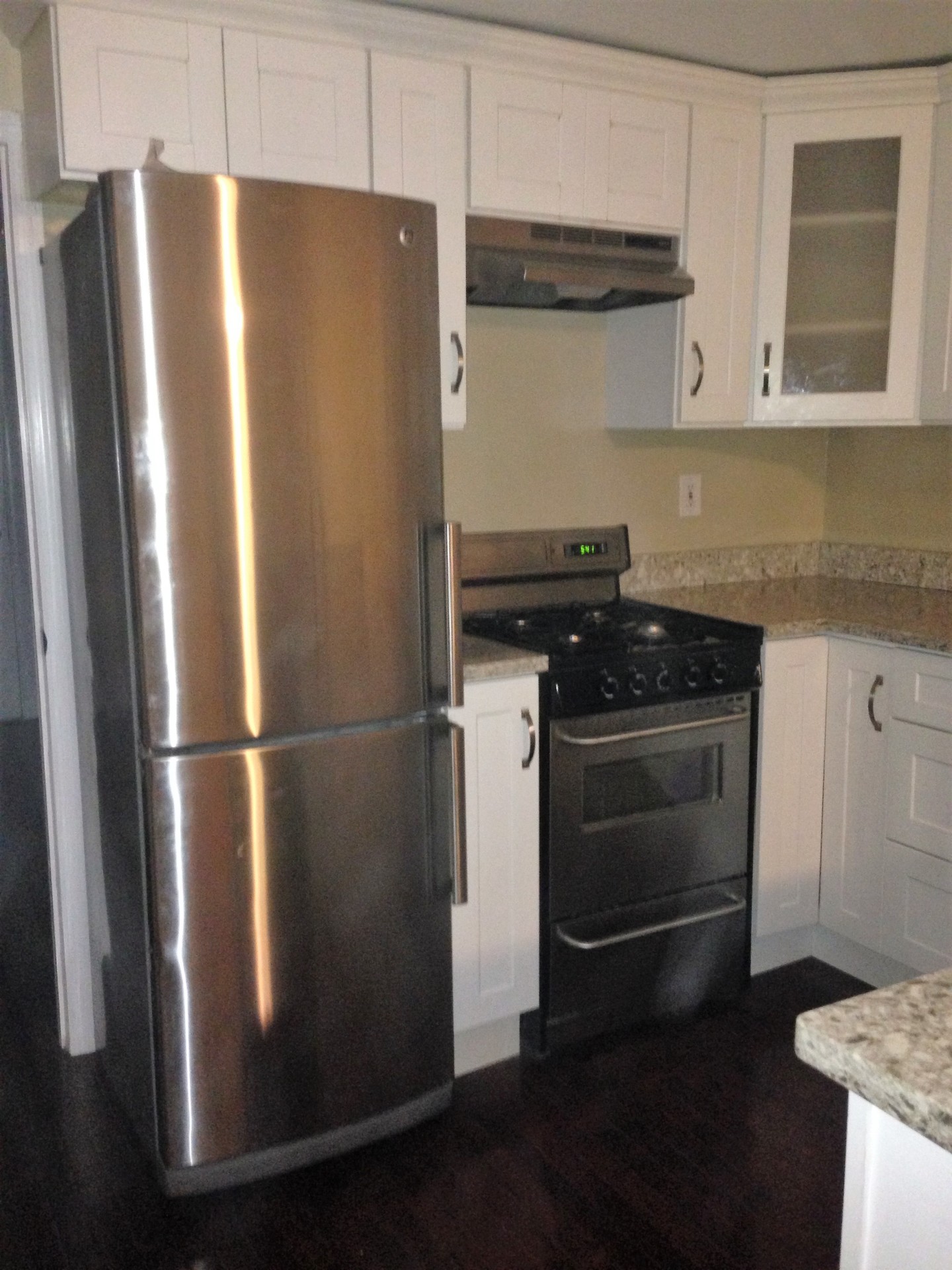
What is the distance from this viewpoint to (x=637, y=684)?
2488 mm

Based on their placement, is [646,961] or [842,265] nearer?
[646,961]

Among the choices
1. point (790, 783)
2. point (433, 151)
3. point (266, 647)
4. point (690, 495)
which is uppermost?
point (433, 151)

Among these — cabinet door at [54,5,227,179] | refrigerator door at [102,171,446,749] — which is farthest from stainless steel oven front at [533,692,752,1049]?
cabinet door at [54,5,227,179]

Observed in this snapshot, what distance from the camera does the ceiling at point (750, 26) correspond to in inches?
92.4

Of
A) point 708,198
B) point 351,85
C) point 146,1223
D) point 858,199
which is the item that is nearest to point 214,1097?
point 146,1223

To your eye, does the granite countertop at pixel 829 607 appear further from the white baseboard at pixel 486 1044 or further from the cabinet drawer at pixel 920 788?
the white baseboard at pixel 486 1044

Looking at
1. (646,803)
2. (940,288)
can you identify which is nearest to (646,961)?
(646,803)

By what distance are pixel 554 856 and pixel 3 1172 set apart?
49.6 inches

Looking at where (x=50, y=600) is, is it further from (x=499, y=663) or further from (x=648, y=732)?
(x=648, y=732)

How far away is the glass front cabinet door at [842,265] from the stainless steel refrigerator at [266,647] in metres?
1.24

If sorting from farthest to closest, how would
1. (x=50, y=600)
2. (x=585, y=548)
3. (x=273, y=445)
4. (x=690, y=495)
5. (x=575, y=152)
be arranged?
(x=690, y=495)
(x=585, y=548)
(x=575, y=152)
(x=50, y=600)
(x=273, y=445)

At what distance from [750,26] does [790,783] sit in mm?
1762

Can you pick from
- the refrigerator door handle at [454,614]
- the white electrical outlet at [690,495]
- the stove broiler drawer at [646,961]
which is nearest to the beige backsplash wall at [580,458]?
the white electrical outlet at [690,495]

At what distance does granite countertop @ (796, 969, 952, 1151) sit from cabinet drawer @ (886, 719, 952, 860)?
1.81 m
